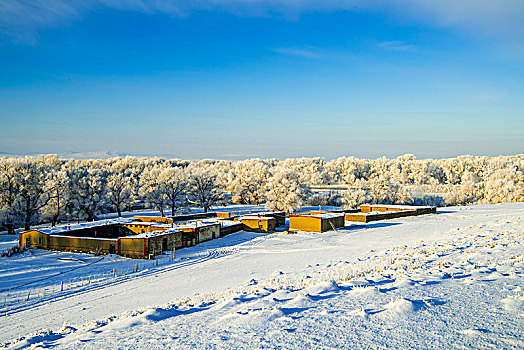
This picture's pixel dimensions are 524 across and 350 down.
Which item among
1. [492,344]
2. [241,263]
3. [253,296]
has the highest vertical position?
[492,344]

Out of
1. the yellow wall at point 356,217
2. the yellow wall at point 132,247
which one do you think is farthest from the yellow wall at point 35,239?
the yellow wall at point 356,217

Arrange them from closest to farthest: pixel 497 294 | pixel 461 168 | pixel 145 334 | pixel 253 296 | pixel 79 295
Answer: pixel 145 334, pixel 497 294, pixel 253 296, pixel 79 295, pixel 461 168

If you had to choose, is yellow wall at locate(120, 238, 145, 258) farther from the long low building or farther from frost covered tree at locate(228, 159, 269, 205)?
frost covered tree at locate(228, 159, 269, 205)

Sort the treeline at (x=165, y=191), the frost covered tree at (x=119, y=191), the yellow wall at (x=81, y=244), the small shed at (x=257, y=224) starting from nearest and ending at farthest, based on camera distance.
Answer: the yellow wall at (x=81, y=244) < the small shed at (x=257, y=224) < the treeline at (x=165, y=191) < the frost covered tree at (x=119, y=191)

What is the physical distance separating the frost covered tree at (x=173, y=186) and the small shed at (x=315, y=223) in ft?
82.0

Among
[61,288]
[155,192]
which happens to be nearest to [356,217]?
[155,192]

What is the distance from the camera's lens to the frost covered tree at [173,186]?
191ft

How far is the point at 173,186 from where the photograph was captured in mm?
58344

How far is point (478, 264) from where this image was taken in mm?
11570

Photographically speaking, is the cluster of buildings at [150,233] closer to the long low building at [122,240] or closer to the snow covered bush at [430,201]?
the long low building at [122,240]

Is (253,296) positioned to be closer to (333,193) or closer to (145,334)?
(145,334)

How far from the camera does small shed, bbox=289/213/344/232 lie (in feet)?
127

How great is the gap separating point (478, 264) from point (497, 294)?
14.5 ft

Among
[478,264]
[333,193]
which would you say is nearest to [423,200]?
[333,193]
